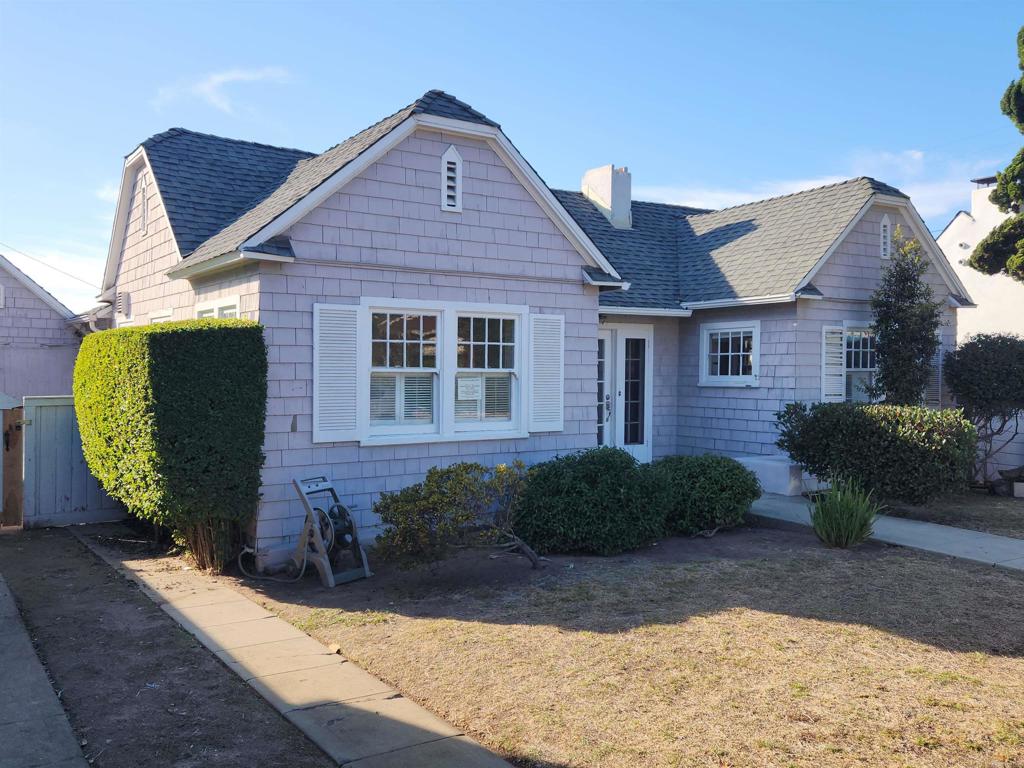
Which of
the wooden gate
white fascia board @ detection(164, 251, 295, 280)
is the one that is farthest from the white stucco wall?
white fascia board @ detection(164, 251, 295, 280)

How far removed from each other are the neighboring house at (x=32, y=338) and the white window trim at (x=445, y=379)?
40.6 ft

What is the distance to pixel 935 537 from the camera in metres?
9.95

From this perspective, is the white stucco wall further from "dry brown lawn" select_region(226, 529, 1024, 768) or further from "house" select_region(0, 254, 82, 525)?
"dry brown lawn" select_region(226, 529, 1024, 768)

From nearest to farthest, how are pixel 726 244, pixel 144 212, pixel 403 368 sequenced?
pixel 403 368 → pixel 144 212 → pixel 726 244

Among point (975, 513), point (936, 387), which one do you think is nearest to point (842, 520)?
point (975, 513)

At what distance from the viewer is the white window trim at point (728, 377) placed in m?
13.4

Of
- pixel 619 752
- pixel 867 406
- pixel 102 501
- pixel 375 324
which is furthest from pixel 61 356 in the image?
pixel 619 752

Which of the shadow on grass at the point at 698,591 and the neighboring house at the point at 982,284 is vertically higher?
the neighboring house at the point at 982,284

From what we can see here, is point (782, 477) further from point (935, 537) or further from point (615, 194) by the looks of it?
point (615, 194)

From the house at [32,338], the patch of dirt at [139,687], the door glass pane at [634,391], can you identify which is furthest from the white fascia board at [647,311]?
the house at [32,338]

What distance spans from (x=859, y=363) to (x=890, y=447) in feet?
10.8

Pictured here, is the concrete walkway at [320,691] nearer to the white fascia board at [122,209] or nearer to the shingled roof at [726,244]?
the white fascia board at [122,209]

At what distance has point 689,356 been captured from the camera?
14.8 meters

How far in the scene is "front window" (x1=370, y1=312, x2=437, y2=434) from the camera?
31.0 ft
